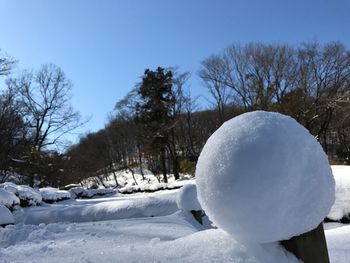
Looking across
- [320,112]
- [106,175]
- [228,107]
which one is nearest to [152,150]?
[228,107]

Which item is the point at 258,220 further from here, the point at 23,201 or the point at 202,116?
the point at 202,116

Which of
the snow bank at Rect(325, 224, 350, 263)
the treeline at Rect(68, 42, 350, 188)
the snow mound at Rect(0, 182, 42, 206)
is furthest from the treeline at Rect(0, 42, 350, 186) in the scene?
the snow bank at Rect(325, 224, 350, 263)

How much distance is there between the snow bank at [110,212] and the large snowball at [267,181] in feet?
36.5

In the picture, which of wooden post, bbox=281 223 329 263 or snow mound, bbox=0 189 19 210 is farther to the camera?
snow mound, bbox=0 189 19 210

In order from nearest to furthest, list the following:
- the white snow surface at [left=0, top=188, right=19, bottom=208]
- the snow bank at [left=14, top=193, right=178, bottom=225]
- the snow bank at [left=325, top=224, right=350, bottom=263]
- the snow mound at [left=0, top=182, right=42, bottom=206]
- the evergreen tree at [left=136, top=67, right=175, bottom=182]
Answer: the snow bank at [left=325, top=224, right=350, bottom=263]
the snow bank at [left=14, top=193, right=178, bottom=225]
the white snow surface at [left=0, top=188, right=19, bottom=208]
the snow mound at [left=0, top=182, right=42, bottom=206]
the evergreen tree at [left=136, top=67, right=175, bottom=182]

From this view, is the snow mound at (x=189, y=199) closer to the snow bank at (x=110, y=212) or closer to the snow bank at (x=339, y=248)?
the snow bank at (x=110, y=212)

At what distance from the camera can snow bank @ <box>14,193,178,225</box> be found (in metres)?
13.9

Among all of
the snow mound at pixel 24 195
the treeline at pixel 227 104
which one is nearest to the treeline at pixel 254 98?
the treeline at pixel 227 104

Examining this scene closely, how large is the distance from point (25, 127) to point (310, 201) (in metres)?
41.2

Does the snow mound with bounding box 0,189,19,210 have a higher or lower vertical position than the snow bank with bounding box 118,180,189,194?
higher

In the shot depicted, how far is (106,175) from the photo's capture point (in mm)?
60094

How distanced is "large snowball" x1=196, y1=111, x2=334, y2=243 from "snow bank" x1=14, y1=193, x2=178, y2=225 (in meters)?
11.1

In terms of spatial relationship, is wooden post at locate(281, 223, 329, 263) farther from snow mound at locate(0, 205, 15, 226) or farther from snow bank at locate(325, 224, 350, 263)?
snow mound at locate(0, 205, 15, 226)

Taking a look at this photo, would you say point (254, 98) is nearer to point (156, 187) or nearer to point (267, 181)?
point (156, 187)
